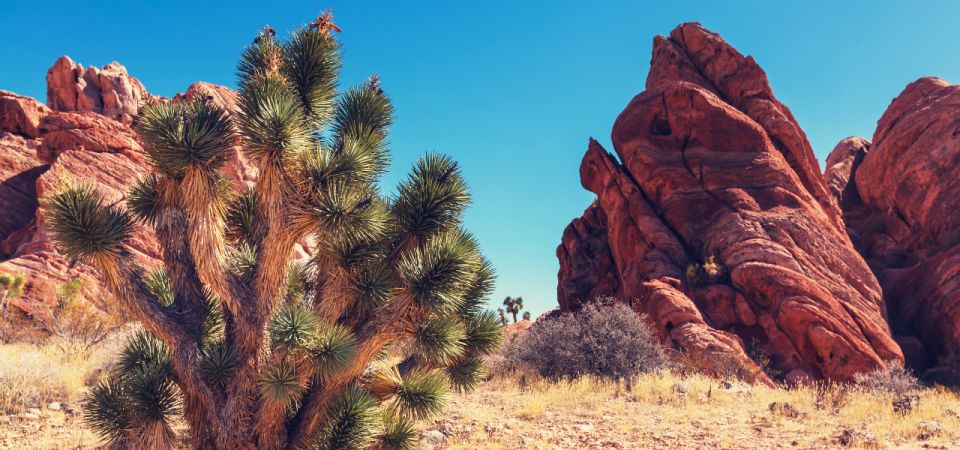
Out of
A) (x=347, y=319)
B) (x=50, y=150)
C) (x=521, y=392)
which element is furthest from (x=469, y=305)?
(x=50, y=150)

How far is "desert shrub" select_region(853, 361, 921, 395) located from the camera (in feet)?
44.9

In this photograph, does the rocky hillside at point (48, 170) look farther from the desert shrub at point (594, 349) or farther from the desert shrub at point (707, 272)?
the desert shrub at point (707, 272)

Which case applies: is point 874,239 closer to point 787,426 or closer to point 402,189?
point 787,426

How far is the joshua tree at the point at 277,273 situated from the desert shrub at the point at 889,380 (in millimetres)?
13097

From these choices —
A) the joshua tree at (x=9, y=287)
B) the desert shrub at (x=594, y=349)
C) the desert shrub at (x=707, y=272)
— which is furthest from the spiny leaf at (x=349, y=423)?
the joshua tree at (x=9, y=287)

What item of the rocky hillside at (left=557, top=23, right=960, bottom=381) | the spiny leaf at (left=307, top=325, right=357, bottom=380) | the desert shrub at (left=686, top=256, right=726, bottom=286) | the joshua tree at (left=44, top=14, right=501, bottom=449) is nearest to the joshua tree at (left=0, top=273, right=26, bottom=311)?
the joshua tree at (left=44, top=14, right=501, bottom=449)

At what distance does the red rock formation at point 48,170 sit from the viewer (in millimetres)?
19562

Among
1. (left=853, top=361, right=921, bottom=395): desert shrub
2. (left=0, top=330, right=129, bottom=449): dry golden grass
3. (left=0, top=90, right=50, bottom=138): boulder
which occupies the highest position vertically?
(left=0, top=90, right=50, bottom=138): boulder

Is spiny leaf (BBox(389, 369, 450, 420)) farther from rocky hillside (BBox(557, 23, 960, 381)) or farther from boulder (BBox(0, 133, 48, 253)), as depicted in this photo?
boulder (BBox(0, 133, 48, 253))

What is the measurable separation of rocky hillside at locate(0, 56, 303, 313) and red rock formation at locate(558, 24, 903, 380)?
1591 cm

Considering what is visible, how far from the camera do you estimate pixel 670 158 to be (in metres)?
22.9

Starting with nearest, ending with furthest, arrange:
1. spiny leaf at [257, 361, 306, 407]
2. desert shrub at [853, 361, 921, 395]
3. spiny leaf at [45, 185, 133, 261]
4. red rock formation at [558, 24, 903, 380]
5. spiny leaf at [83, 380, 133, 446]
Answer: spiny leaf at [257, 361, 306, 407] < spiny leaf at [45, 185, 133, 261] < spiny leaf at [83, 380, 133, 446] < desert shrub at [853, 361, 921, 395] < red rock formation at [558, 24, 903, 380]

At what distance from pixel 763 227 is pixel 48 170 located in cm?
2979

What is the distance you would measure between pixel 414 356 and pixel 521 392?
632 cm
